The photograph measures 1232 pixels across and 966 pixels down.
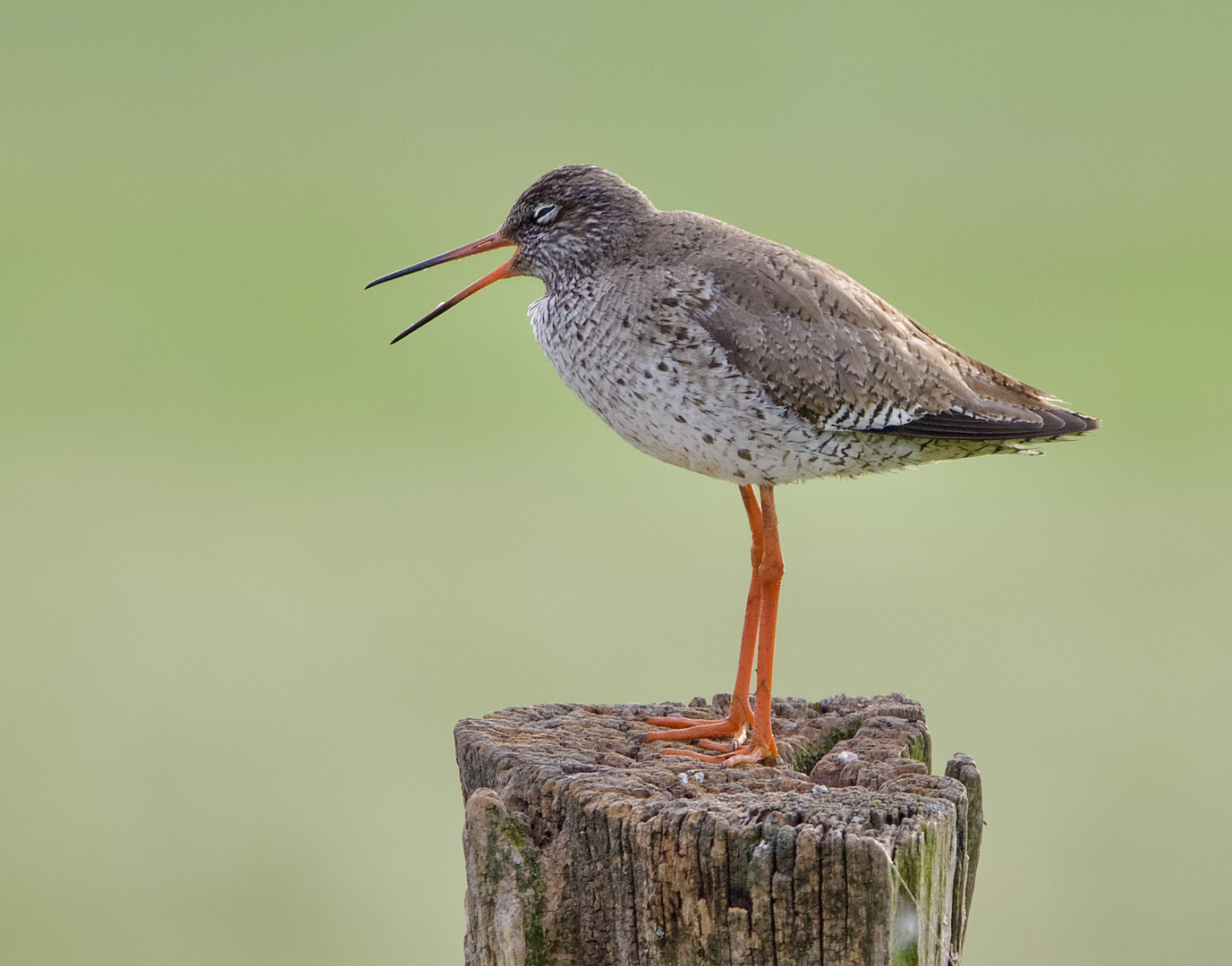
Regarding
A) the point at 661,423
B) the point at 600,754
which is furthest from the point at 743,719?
the point at 661,423

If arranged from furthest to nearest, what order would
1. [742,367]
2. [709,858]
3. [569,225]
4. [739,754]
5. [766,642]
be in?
1. [569,225]
2. [766,642]
3. [742,367]
4. [739,754]
5. [709,858]

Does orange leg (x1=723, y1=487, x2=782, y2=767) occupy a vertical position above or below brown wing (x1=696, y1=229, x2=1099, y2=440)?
below

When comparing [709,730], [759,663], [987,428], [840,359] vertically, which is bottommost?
[709,730]

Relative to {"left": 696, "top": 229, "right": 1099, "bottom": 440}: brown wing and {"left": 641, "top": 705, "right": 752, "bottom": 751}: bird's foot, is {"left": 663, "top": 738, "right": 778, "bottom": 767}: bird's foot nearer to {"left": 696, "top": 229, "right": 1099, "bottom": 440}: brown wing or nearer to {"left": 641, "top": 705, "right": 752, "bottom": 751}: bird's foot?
{"left": 641, "top": 705, "right": 752, "bottom": 751}: bird's foot

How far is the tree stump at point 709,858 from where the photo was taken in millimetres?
3086

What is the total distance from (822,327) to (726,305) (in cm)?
39

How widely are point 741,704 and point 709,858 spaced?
1.68 meters

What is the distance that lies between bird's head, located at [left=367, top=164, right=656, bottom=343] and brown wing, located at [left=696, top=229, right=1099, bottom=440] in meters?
0.44

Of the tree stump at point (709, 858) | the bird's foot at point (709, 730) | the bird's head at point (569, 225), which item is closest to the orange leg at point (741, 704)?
the bird's foot at point (709, 730)

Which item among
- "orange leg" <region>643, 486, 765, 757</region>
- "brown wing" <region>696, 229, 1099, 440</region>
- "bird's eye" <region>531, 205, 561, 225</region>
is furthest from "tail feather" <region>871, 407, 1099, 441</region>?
"bird's eye" <region>531, 205, 561, 225</region>

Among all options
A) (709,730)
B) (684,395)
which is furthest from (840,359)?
(709,730)

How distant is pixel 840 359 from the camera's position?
4.56 metres

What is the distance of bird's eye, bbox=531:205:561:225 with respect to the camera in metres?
5.01

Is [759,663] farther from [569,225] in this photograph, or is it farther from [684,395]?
[569,225]
